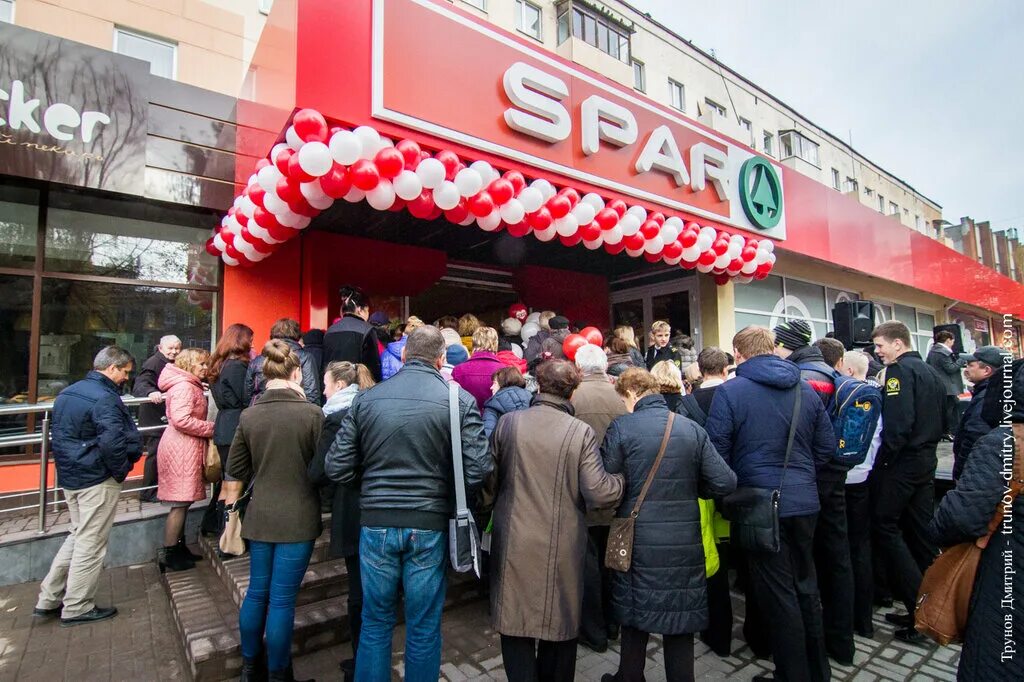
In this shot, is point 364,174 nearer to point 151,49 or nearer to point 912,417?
point 912,417

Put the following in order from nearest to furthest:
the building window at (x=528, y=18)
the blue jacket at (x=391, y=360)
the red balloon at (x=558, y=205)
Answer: the blue jacket at (x=391, y=360)
the red balloon at (x=558, y=205)
the building window at (x=528, y=18)

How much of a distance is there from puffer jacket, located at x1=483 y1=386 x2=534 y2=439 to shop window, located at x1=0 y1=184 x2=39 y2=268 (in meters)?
5.63

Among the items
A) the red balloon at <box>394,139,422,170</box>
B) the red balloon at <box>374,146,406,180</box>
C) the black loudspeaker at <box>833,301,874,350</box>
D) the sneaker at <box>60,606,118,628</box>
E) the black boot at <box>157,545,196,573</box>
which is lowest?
the sneaker at <box>60,606,118,628</box>

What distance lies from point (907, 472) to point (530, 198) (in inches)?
146

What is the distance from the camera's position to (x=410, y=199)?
4102mm

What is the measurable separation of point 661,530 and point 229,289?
18.8ft

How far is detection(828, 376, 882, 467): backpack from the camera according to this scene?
3.12 m

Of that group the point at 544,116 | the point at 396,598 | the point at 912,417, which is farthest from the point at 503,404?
the point at 544,116

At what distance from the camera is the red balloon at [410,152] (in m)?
4.05

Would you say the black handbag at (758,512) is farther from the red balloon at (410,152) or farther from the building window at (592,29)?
the building window at (592,29)

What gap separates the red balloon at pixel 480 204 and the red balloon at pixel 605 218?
1.44 meters

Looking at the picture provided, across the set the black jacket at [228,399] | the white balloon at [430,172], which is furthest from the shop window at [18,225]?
the white balloon at [430,172]

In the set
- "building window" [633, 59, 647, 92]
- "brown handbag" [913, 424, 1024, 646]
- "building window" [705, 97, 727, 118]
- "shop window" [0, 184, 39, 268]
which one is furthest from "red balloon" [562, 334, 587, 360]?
"building window" [705, 97, 727, 118]

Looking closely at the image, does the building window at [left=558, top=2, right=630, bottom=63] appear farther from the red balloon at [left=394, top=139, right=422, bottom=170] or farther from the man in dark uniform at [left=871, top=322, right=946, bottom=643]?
the man in dark uniform at [left=871, top=322, right=946, bottom=643]
